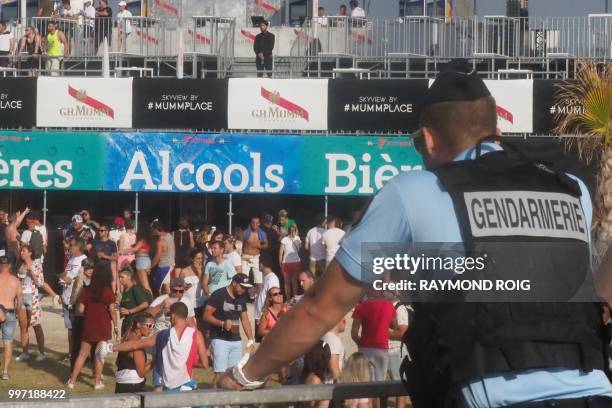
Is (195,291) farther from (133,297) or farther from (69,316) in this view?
(69,316)

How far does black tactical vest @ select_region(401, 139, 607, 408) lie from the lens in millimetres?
2434

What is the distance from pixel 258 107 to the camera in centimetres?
2272

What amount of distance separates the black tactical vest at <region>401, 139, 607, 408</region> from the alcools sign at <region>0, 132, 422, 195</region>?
18830 mm

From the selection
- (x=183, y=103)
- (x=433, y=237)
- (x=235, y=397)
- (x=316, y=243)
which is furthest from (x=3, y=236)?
(x=433, y=237)

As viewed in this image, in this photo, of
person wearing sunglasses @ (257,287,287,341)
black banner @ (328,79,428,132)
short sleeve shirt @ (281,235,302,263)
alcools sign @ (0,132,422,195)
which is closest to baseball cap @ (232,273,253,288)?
person wearing sunglasses @ (257,287,287,341)

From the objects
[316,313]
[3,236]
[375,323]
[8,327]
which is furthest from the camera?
[3,236]

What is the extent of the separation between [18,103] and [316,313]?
71.5 feet

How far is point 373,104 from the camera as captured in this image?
22344 mm

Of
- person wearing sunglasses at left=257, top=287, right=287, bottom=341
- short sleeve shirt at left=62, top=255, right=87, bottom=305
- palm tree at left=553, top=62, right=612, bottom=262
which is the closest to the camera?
palm tree at left=553, top=62, right=612, bottom=262

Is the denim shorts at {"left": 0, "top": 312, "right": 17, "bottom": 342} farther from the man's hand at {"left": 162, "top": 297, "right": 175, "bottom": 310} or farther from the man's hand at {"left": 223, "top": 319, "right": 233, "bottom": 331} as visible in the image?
the man's hand at {"left": 223, "top": 319, "right": 233, "bottom": 331}

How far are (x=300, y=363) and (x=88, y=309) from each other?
243 inches

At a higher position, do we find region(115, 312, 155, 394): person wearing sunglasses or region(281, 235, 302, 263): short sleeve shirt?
region(281, 235, 302, 263): short sleeve shirt

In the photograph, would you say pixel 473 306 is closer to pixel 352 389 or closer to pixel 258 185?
pixel 352 389

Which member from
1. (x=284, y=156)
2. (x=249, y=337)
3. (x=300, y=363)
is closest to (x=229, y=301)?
(x=249, y=337)
